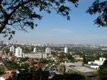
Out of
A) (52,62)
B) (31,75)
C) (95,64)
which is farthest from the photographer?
(52,62)

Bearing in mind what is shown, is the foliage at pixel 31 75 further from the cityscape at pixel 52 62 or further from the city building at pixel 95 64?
the city building at pixel 95 64

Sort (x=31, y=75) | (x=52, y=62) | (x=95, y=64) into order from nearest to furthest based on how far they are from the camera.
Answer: (x=31, y=75) < (x=95, y=64) < (x=52, y=62)

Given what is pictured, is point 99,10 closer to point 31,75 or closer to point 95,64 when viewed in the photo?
point 31,75

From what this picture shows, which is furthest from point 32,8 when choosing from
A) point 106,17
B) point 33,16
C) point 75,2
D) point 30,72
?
point 106,17

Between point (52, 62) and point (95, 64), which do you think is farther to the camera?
point (52, 62)

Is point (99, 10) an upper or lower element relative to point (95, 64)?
upper

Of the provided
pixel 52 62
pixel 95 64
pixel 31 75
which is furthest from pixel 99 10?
pixel 52 62

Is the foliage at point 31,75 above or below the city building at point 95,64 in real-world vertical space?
above

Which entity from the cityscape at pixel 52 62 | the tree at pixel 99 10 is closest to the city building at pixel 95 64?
the cityscape at pixel 52 62

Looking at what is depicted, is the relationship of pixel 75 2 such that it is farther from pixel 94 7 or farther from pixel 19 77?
pixel 19 77

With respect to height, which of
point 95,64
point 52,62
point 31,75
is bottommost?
point 52,62

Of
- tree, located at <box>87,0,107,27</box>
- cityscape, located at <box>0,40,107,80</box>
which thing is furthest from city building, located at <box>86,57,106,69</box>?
tree, located at <box>87,0,107,27</box>
